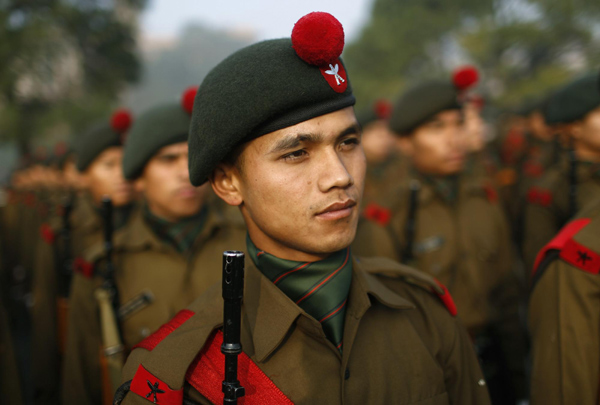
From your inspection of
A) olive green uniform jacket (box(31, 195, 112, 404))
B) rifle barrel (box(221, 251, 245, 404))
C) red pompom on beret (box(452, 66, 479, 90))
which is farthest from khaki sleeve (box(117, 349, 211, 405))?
red pompom on beret (box(452, 66, 479, 90))

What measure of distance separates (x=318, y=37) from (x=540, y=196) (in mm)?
3802

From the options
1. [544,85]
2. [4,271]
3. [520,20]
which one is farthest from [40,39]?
[520,20]

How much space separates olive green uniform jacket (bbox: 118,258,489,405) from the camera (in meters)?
1.86

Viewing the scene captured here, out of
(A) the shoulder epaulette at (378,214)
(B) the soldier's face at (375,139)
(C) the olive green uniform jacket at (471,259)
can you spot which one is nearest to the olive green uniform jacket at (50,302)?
(A) the shoulder epaulette at (378,214)

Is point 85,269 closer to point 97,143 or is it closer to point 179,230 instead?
point 179,230

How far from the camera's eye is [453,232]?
4.68 m

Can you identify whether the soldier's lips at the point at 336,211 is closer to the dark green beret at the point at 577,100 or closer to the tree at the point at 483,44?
the dark green beret at the point at 577,100

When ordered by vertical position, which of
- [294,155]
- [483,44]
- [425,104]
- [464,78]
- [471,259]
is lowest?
[471,259]

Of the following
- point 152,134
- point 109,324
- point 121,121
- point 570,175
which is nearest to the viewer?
point 109,324

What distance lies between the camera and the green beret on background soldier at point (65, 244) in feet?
14.6

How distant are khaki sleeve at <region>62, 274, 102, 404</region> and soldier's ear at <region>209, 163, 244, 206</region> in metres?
1.91

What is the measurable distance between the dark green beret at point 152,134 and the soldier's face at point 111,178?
1.45 metres

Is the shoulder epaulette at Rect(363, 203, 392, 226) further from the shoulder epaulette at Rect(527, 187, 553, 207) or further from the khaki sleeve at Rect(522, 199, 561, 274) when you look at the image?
the shoulder epaulette at Rect(527, 187, 553, 207)

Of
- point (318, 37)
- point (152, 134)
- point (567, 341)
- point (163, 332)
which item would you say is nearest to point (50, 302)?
point (152, 134)
